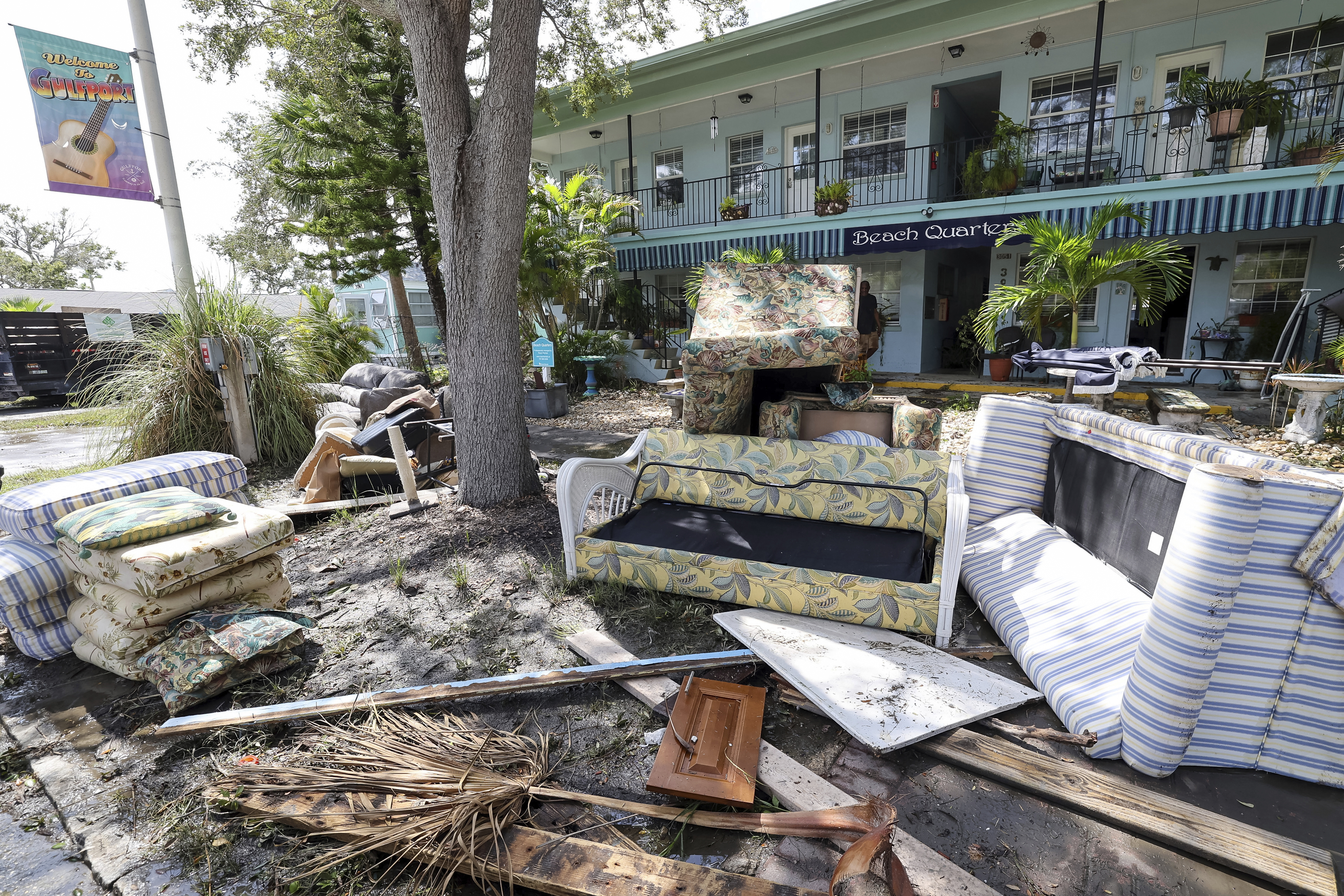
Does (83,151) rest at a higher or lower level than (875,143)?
lower

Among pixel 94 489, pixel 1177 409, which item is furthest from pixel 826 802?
pixel 1177 409

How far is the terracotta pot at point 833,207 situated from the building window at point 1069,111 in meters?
3.06

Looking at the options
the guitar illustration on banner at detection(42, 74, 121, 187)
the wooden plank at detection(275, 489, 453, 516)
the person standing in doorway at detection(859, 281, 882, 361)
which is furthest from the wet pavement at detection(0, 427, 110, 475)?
the person standing in doorway at detection(859, 281, 882, 361)

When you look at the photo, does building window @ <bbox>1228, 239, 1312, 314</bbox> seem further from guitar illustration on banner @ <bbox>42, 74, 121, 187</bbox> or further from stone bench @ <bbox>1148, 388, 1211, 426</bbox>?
guitar illustration on banner @ <bbox>42, 74, 121, 187</bbox>

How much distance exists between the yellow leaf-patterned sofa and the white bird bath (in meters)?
5.43

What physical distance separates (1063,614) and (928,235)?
908 centimetres

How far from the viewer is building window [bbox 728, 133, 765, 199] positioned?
1323cm

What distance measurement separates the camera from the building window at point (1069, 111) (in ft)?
33.3

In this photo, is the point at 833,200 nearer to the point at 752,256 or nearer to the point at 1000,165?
the point at 752,256

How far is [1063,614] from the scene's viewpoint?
106 inches

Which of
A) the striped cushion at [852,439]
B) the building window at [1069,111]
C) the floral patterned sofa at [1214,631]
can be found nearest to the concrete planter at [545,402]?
the striped cushion at [852,439]

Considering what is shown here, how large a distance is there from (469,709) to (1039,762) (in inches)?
84.7

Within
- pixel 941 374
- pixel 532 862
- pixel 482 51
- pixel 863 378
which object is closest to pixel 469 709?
pixel 532 862

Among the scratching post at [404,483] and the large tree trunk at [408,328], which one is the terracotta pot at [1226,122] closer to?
the scratching post at [404,483]
